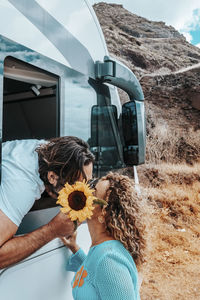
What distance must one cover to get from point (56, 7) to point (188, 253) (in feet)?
17.1

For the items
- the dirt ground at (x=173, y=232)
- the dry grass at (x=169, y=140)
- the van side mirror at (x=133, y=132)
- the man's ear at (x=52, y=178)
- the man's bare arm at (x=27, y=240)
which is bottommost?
the dirt ground at (x=173, y=232)

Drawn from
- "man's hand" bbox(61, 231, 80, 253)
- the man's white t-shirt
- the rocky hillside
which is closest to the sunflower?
the man's white t-shirt

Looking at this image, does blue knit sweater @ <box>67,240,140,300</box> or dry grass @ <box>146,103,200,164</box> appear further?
dry grass @ <box>146,103,200,164</box>

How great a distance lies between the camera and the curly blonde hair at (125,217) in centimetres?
144

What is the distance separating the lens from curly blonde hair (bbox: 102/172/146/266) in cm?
144

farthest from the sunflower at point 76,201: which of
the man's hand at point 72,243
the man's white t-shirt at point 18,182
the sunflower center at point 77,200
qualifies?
the man's hand at point 72,243

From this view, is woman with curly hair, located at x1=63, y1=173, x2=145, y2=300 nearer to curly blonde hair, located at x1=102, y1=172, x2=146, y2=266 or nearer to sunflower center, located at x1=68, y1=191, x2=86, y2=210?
curly blonde hair, located at x1=102, y1=172, x2=146, y2=266

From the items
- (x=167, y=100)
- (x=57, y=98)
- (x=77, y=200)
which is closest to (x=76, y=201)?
(x=77, y=200)

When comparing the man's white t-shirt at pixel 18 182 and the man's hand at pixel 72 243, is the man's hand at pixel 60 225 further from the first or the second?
the man's hand at pixel 72 243

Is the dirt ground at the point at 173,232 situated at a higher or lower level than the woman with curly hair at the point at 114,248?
lower

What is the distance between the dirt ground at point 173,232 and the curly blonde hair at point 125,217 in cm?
92

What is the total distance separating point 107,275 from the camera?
126 centimetres

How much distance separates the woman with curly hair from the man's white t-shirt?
37 cm

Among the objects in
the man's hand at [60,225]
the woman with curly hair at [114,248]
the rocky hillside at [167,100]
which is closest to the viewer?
the woman with curly hair at [114,248]
